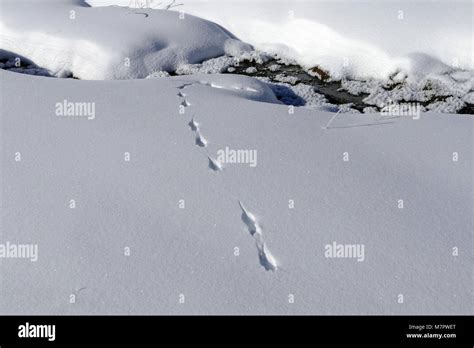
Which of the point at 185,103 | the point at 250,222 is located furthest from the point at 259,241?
the point at 185,103

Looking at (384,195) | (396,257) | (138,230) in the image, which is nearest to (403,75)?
(384,195)

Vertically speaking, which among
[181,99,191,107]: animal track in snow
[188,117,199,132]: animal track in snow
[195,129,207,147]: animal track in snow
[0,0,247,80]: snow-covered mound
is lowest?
[195,129,207,147]: animal track in snow

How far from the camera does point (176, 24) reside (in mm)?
7633

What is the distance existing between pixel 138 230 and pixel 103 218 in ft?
0.85

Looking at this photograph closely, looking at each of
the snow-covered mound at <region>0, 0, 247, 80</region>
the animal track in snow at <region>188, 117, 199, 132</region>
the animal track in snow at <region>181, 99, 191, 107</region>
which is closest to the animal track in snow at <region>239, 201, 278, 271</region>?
the animal track in snow at <region>188, 117, 199, 132</region>

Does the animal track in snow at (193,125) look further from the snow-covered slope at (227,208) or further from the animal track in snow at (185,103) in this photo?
the animal track in snow at (185,103)

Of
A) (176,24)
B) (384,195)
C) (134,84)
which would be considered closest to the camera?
(384,195)

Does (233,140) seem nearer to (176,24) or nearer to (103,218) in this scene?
(103,218)

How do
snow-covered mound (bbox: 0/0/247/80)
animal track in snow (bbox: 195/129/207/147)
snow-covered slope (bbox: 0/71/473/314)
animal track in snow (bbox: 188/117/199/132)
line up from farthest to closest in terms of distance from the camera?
snow-covered mound (bbox: 0/0/247/80) → animal track in snow (bbox: 188/117/199/132) → animal track in snow (bbox: 195/129/207/147) → snow-covered slope (bbox: 0/71/473/314)

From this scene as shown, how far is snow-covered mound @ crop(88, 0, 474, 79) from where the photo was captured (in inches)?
258

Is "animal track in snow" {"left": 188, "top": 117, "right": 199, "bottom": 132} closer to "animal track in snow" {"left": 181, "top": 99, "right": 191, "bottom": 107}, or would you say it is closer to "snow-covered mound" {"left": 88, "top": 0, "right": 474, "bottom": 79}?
"animal track in snow" {"left": 181, "top": 99, "right": 191, "bottom": 107}

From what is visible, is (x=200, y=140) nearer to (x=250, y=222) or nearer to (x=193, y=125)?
(x=193, y=125)

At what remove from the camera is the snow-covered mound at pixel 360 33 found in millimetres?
6559

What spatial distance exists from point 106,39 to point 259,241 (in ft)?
16.3
